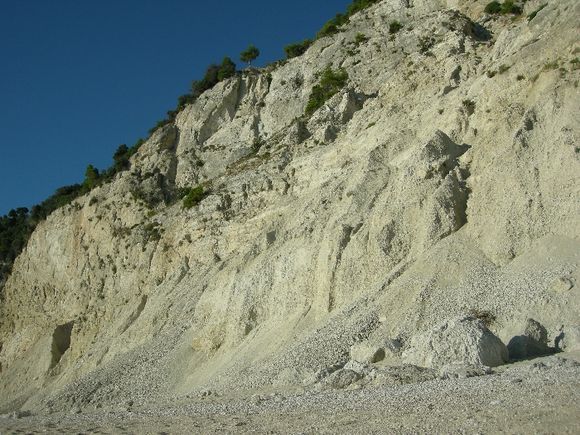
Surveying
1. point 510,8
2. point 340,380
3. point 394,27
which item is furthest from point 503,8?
point 340,380

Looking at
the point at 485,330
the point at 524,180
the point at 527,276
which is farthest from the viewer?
the point at 524,180

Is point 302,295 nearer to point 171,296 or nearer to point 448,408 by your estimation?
point 171,296

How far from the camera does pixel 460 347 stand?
57.6 ft

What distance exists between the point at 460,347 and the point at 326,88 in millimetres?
32687

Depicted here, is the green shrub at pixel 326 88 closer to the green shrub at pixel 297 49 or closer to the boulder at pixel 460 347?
the green shrub at pixel 297 49

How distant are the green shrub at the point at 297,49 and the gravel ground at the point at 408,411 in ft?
141

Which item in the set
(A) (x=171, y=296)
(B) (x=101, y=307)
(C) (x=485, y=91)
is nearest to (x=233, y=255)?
(A) (x=171, y=296)

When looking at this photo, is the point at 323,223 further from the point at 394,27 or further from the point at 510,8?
the point at 394,27

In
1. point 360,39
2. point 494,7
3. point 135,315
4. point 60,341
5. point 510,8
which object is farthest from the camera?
point 360,39

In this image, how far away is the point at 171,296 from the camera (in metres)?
37.2

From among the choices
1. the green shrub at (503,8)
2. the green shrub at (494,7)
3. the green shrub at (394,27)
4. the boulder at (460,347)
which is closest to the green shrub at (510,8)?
→ the green shrub at (503,8)

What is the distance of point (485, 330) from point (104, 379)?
19984 mm

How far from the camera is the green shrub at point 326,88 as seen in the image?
46156 mm

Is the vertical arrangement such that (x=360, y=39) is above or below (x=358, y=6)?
below
